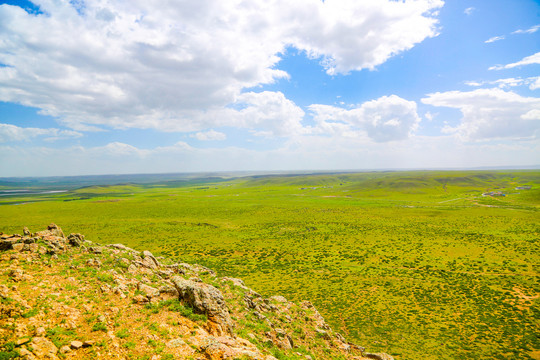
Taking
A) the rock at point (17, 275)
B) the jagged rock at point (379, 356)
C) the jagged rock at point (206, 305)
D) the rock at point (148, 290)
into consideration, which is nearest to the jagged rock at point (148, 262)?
the rock at point (148, 290)

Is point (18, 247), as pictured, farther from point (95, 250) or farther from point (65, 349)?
point (65, 349)

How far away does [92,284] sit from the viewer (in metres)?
13.6

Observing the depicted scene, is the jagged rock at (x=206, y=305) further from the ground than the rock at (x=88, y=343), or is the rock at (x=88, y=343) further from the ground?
the rock at (x=88, y=343)

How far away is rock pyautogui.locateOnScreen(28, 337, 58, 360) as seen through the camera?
8.26 m

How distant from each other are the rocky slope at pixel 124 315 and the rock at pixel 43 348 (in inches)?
1.2

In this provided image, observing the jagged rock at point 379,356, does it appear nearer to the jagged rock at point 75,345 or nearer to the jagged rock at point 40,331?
the jagged rock at point 75,345

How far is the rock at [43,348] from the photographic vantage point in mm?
8258

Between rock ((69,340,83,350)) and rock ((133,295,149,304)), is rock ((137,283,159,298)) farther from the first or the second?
rock ((69,340,83,350))

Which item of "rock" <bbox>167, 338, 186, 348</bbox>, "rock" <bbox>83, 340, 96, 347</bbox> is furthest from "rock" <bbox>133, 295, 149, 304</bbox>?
"rock" <bbox>167, 338, 186, 348</bbox>

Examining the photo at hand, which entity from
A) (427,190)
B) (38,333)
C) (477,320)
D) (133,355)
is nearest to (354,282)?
(477,320)

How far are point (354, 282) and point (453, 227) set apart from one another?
50768 millimetres

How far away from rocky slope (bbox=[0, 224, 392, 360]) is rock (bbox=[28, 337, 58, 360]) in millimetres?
31

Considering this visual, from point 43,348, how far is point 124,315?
3.49m

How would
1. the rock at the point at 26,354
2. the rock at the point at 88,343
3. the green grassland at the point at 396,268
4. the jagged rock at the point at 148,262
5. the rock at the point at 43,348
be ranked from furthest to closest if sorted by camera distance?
the green grassland at the point at 396,268 < the jagged rock at the point at 148,262 < the rock at the point at 88,343 < the rock at the point at 43,348 < the rock at the point at 26,354
